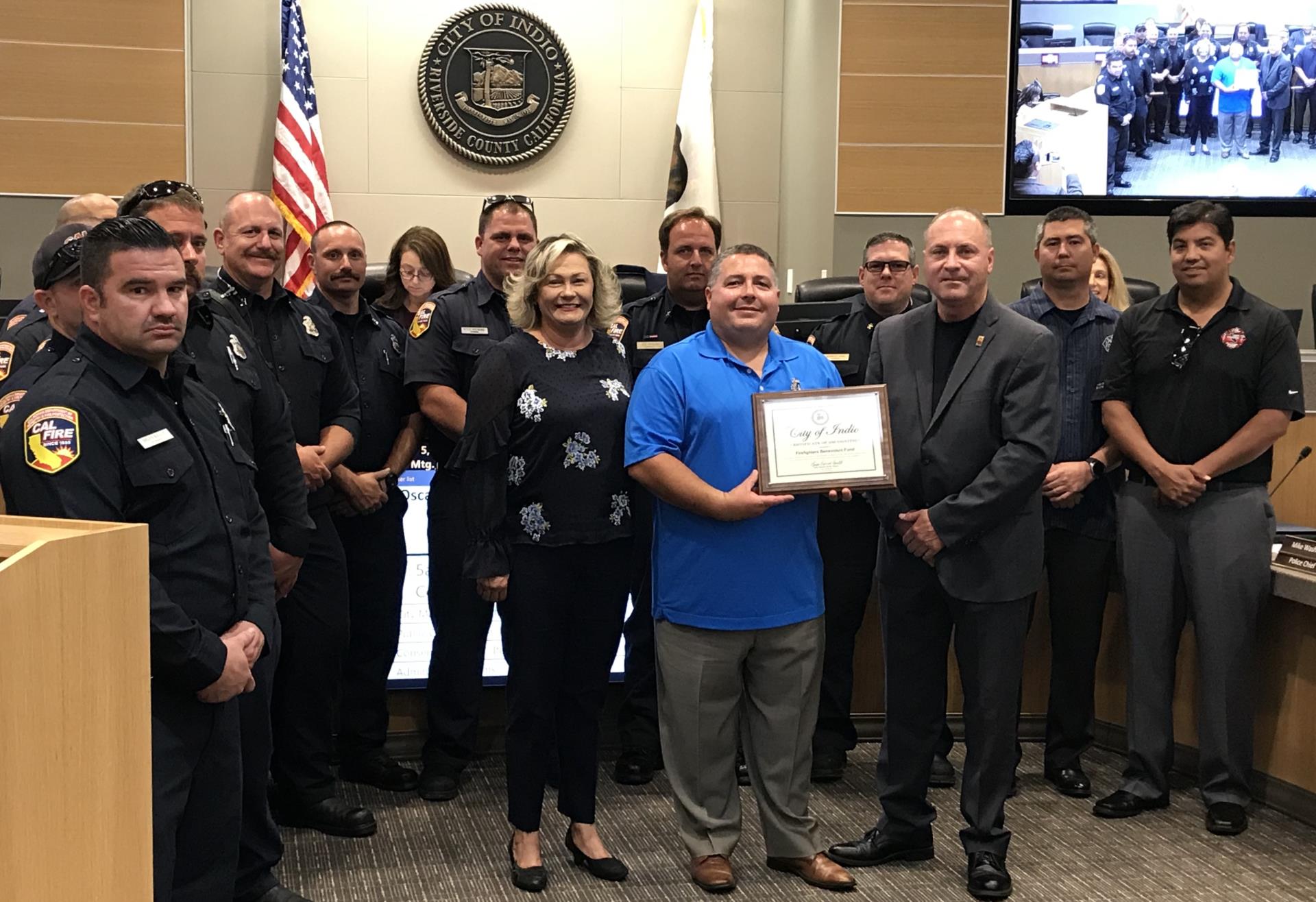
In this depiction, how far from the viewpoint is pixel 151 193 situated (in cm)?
305

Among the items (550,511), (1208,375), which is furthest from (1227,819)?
(550,511)

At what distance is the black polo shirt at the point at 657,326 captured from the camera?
4059mm

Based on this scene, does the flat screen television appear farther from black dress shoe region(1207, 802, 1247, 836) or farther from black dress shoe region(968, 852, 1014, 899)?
black dress shoe region(968, 852, 1014, 899)

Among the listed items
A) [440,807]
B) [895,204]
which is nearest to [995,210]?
[895,204]

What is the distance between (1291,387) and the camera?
12.4 feet

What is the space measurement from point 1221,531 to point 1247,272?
3.60 m

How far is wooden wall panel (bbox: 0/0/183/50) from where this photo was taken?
618cm

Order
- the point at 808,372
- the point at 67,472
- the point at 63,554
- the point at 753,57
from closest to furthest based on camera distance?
the point at 63,554 → the point at 67,472 → the point at 808,372 → the point at 753,57

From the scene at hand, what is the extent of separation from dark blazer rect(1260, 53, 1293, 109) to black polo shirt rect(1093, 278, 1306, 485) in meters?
3.48

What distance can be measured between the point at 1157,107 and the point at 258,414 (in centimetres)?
544

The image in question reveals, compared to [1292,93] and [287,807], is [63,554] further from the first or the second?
[1292,93]

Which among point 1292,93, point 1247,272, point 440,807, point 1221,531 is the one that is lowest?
point 440,807

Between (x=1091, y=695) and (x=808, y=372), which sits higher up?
(x=808, y=372)

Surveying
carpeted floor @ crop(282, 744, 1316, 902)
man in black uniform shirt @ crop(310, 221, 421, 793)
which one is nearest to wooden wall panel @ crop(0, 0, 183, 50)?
man in black uniform shirt @ crop(310, 221, 421, 793)
